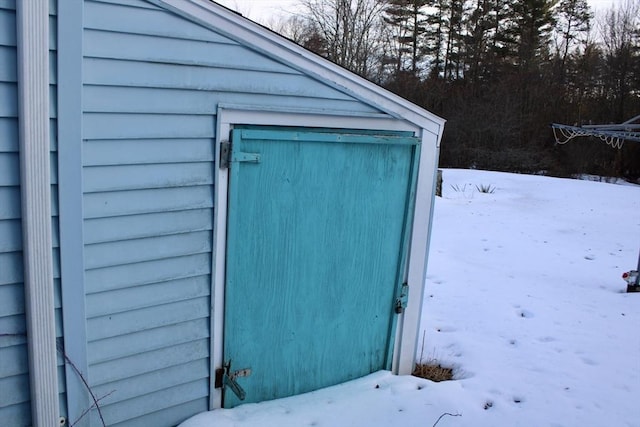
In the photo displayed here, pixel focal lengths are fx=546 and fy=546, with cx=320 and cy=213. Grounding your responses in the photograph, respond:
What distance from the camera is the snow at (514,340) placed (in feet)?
11.1

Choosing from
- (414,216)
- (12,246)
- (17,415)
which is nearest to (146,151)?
(12,246)

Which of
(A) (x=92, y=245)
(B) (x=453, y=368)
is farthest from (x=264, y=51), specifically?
(B) (x=453, y=368)

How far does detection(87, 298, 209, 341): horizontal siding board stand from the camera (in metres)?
2.65

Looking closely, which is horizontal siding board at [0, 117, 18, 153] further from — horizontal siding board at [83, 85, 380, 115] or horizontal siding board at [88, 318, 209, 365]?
horizontal siding board at [88, 318, 209, 365]

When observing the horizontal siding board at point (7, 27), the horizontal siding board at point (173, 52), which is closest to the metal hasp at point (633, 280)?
the horizontal siding board at point (173, 52)

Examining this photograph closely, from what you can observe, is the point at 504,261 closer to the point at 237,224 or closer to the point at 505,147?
the point at 237,224

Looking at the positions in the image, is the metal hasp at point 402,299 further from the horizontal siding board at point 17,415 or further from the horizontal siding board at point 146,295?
the horizontal siding board at point 17,415

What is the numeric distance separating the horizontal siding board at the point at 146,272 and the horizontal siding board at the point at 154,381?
52cm

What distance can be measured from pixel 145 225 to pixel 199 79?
2.54ft

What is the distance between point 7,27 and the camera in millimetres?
2162

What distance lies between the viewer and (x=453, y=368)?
4379 millimetres

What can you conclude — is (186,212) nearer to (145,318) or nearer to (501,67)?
(145,318)

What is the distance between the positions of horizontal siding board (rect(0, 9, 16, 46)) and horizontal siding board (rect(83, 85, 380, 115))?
0.34 m

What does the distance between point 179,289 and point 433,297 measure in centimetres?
383
